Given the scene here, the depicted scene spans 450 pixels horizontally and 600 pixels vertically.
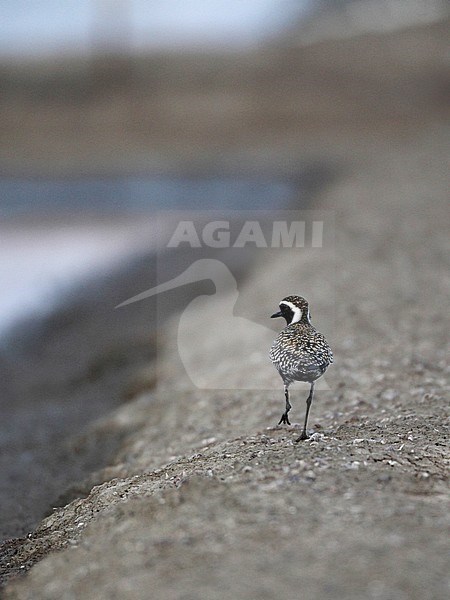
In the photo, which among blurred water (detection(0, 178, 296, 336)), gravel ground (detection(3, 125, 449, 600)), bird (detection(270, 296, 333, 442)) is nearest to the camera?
Result: gravel ground (detection(3, 125, 449, 600))

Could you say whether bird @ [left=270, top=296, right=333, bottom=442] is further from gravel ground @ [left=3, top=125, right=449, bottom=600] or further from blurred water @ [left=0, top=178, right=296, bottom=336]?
blurred water @ [left=0, top=178, right=296, bottom=336]

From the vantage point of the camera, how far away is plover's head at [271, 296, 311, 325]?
2.96m

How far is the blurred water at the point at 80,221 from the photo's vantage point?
1127 centimetres

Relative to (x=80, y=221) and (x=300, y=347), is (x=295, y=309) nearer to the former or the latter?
(x=300, y=347)

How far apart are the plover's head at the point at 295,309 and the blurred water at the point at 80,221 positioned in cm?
675

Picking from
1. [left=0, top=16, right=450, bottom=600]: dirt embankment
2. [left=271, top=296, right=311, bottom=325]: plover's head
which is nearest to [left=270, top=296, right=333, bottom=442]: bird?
[left=271, top=296, right=311, bottom=325]: plover's head

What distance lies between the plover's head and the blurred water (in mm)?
6753

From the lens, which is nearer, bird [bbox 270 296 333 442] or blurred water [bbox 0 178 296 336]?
bird [bbox 270 296 333 442]

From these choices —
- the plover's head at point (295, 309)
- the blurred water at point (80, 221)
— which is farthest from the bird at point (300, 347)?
the blurred water at point (80, 221)

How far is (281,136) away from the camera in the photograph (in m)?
27.9

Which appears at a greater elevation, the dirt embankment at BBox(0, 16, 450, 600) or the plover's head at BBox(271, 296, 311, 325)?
the plover's head at BBox(271, 296, 311, 325)

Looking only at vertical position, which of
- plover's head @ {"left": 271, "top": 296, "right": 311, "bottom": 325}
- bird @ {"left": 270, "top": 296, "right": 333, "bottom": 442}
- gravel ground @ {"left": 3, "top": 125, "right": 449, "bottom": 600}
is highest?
plover's head @ {"left": 271, "top": 296, "right": 311, "bottom": 325}

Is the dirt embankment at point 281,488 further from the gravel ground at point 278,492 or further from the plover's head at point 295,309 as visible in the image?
the plover's head at point 295,309

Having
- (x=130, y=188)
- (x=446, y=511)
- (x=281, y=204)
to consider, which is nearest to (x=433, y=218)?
(x=281, y=204)
